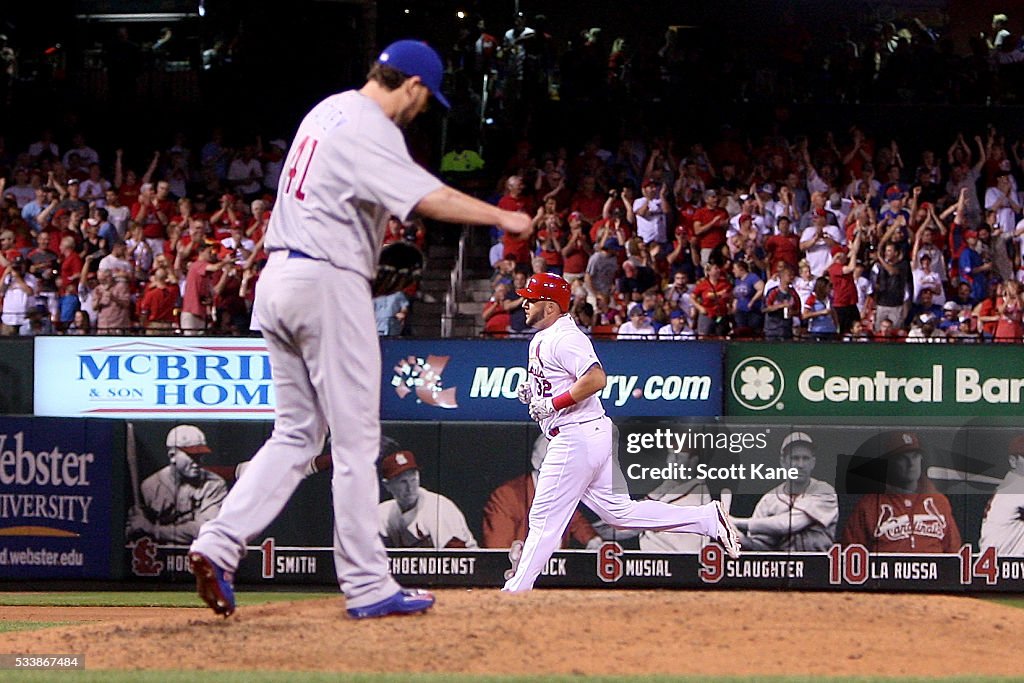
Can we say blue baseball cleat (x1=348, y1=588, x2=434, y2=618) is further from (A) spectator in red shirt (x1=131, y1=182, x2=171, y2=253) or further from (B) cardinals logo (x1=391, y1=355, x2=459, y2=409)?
(A) spectator in red shirt (x1=131, y1=182, x2=171, y2=253)

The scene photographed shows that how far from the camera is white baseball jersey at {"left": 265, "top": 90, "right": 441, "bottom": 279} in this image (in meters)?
5.53

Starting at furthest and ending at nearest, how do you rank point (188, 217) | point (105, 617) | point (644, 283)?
point (188, 217) < point (644, 283) < point (105, 617)

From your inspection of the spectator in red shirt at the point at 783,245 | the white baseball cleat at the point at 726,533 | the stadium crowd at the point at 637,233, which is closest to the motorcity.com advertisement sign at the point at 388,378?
the stadium crowd at the point at 637,233

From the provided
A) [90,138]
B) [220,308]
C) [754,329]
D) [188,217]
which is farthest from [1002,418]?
[90,138]

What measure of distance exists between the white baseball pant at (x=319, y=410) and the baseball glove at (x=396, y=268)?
25 cm

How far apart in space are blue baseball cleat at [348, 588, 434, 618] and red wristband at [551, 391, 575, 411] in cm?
307

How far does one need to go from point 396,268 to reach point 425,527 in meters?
7.69

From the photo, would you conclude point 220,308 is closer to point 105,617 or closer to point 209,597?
point 105,617

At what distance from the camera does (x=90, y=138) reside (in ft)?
72.5

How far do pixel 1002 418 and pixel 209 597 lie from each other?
10165 millimetres

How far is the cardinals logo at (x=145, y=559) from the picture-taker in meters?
13.4

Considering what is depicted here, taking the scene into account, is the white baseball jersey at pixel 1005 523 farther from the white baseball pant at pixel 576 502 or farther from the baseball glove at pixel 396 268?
the baseball glove at pixel 396 268

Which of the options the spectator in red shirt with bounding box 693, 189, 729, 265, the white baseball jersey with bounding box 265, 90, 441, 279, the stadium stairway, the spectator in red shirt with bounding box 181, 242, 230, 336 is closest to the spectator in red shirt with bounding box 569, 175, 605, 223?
the spectator in red shirt with bounding box 693, 189, 729, 265

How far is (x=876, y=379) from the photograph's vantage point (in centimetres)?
1490
